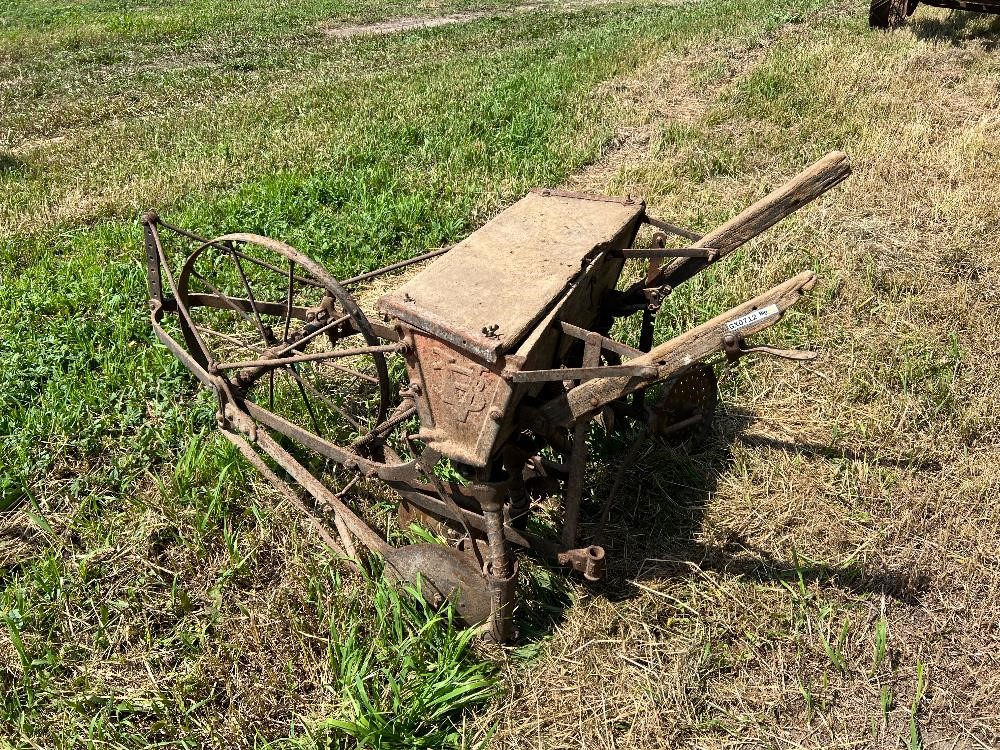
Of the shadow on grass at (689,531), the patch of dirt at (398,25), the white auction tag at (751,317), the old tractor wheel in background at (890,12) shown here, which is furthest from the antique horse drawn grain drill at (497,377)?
the patch of dirt at (398,25)

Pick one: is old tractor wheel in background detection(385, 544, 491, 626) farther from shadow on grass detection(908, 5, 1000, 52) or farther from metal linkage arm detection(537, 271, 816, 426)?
shadow on grass detection(908, 5, 1000, 52)

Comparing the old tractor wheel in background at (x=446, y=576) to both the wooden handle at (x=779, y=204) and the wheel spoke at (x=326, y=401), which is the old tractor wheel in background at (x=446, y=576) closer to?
the wheel spoke at (x=326, y=401)

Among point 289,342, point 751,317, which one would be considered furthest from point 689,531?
point 289,342

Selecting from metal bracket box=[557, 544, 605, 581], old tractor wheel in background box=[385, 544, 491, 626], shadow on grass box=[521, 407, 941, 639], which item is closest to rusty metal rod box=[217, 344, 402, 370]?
old tractor wheel in background box=[385, 544, 491, 626]

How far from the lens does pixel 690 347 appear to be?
2207 mm

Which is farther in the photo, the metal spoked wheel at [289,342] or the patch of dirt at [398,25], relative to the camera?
the patch of dirt at [398,25]

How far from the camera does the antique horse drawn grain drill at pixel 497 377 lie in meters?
2.45

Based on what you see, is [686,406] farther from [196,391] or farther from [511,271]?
[196,391]

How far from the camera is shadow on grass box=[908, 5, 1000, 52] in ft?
32.6

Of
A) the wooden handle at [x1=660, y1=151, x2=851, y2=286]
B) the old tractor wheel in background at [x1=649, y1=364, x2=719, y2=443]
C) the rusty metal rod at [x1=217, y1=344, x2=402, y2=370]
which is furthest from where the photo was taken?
the old tractor wheel in background at [x1=649, y1=364, x2=719, y2=443]

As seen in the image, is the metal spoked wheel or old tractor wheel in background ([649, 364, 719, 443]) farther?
old tractor wheel in background ([649, 364, 719, 443])

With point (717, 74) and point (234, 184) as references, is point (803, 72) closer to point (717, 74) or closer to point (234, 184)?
point (717, 74)

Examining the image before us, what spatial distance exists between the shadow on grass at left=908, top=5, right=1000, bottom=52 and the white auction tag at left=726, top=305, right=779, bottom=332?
34.1 feet

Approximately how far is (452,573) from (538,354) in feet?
3.29
